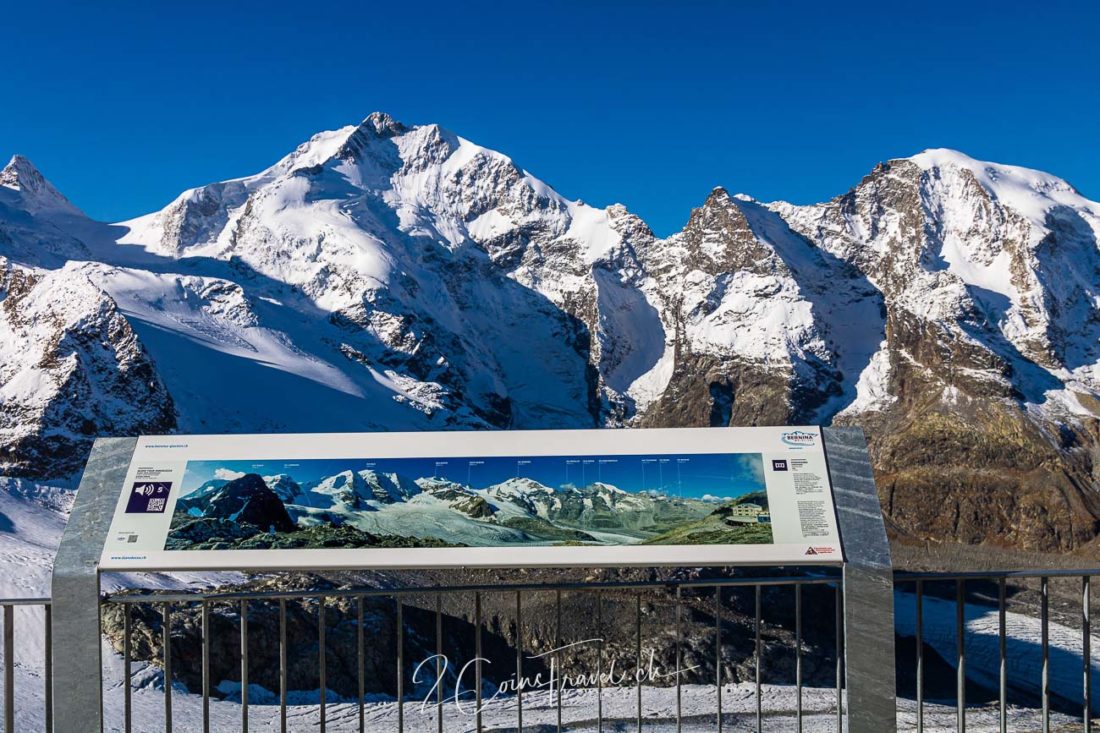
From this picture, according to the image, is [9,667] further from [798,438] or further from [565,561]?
[798,438]

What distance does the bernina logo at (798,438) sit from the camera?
23.4 ft

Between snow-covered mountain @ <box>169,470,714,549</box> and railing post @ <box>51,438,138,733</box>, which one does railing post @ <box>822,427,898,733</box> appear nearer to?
snow-covered mountain @ <box>169,470,714,549</box>

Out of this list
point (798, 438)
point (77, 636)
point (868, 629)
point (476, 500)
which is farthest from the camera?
point (798, 438)

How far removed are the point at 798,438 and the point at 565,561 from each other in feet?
5.73

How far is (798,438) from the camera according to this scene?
714 cm

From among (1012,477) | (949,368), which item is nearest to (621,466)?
(1012,477)

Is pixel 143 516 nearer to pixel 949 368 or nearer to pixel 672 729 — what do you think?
pixel 672 729

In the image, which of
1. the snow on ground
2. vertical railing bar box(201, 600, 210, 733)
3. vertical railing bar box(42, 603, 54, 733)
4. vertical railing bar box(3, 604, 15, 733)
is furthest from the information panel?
the snow on ground

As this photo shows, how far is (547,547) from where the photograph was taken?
6730 millimetres

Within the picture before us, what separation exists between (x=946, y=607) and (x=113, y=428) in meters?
94.7

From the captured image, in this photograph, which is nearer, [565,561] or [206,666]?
[565,561]

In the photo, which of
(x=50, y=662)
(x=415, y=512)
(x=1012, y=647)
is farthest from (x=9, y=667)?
(x=1012, y=647)

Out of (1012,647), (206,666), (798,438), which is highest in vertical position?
(798,438)

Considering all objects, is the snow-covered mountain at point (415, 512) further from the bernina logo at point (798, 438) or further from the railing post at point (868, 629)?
the railing post at point (868, 629)
